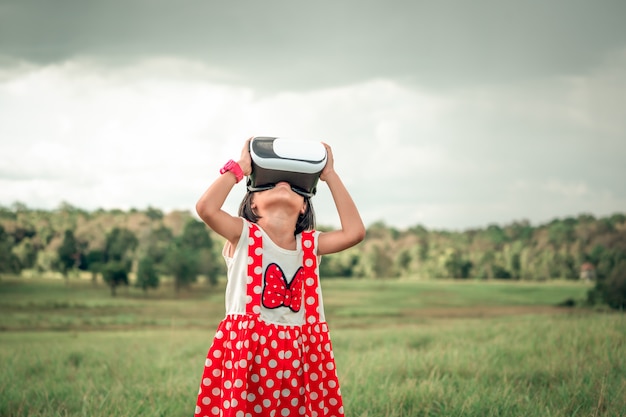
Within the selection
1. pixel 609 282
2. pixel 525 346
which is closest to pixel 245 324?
pixel 525 346

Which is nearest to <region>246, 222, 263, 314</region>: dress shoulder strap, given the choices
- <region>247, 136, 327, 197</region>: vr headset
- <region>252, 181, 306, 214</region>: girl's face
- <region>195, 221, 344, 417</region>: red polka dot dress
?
<region>195, 221, 344, 417</region>: red polka dot dress

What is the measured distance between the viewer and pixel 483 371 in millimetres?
5617

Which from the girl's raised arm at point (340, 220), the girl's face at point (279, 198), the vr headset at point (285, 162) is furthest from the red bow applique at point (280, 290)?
the vr headset at point (285, 162)

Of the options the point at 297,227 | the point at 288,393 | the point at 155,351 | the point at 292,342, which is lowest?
the point at 155,351

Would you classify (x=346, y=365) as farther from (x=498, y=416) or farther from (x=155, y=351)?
(x=155, y=351)

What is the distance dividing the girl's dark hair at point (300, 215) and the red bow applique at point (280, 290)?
0.96 feet

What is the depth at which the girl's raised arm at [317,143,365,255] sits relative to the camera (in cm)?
333

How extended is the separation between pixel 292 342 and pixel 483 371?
308 cm

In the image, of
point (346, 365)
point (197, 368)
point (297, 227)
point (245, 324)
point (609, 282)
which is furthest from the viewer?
point (609, 282)

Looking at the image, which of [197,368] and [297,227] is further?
[197,368]

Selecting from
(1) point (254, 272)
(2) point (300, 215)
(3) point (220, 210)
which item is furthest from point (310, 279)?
(3) point (220, 210)

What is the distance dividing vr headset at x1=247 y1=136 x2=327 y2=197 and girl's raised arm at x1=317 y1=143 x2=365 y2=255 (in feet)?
0.30

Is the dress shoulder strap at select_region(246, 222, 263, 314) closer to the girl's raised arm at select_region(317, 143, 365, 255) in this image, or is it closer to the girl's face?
the girl's face

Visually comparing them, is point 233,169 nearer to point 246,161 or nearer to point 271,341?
point 246,161
